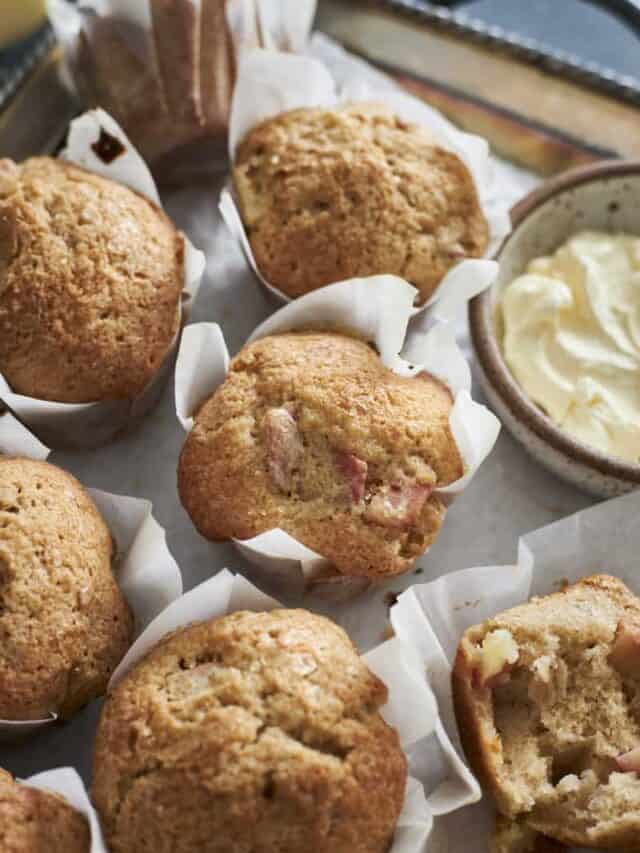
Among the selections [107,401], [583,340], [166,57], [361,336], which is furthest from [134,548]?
[166,57]

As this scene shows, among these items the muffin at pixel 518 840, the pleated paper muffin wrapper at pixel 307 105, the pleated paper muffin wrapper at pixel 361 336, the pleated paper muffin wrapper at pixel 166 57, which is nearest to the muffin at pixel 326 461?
the pleated paper muffin wrapper at pixel 361 336

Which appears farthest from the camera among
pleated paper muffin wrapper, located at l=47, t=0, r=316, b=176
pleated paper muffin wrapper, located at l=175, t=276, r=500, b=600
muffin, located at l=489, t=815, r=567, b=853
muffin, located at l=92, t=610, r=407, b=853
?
pleated paper muffin wrapper, located at l=47, t=0, r=316, b=176

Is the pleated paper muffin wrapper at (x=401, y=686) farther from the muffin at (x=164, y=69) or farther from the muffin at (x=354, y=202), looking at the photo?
the muffin at (x=164, y=69)

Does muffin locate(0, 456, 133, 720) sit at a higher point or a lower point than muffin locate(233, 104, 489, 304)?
lower

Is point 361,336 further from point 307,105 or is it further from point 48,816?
point 48,816

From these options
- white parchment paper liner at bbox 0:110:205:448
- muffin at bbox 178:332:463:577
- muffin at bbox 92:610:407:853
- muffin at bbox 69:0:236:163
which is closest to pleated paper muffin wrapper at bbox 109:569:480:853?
muffin at bbox 92:610:407:853

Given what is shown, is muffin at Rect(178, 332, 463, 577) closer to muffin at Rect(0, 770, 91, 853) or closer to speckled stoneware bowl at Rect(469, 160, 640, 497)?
speckled stoneware bowl at Rect(469, 160, 640, 497)
